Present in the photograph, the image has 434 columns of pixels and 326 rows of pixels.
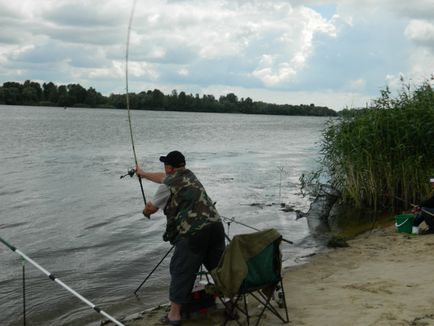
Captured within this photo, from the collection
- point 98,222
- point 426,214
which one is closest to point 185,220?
point 426,214

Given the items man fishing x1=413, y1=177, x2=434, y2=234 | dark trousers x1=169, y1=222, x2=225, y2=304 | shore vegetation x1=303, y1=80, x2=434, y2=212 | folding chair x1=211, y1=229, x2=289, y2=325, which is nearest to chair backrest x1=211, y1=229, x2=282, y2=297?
folding chair x1=211, y1=229, x2=289, y2=325

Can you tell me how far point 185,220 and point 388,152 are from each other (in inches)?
365

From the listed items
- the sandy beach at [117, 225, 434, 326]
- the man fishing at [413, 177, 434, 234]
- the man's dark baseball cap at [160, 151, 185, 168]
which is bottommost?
the sandy beach at [117, 225, 434, 326]

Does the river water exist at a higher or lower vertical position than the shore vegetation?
lower

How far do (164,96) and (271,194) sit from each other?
4593 inches

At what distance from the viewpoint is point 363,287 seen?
23.9ft

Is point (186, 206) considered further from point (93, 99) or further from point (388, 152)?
point (93, 99)

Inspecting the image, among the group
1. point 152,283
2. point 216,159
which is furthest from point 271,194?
point 216,159

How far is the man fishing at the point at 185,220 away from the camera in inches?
228

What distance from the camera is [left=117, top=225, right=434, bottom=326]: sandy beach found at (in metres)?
6.03

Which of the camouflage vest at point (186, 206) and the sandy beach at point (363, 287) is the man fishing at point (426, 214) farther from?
the camouflage vest at point (186, 206)

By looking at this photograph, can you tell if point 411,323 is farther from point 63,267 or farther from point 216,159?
point 216,159

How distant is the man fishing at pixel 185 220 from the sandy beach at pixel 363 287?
2.96 feet

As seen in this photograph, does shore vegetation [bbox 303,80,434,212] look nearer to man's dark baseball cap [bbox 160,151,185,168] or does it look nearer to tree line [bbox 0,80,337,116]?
man's dark baseball cap [bbox 160,151,185,168]
